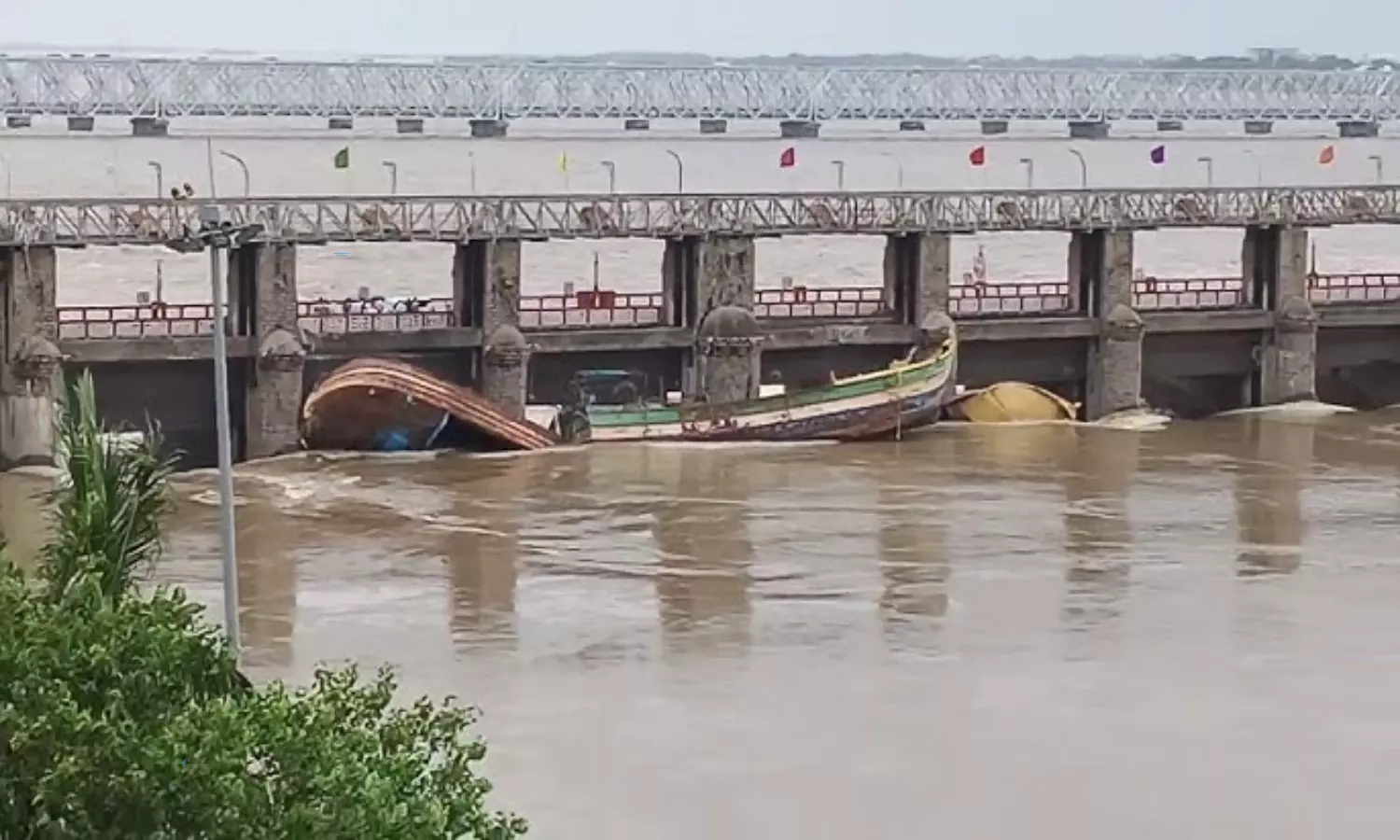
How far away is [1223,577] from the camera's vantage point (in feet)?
119

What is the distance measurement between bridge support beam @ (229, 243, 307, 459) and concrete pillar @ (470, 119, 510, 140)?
383ft

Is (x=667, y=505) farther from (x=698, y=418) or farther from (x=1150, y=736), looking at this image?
(x=1150, y=736)

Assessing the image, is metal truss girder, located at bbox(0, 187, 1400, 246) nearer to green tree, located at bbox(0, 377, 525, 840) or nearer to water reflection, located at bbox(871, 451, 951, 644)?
water reflection, located at bbox(871, 451, 951, 644)

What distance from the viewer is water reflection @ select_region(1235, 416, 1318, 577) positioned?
3788 cm

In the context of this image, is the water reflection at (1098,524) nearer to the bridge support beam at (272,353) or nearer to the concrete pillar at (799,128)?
the bridge support beam at (272,353)

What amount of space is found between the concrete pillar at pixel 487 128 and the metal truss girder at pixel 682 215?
362 feet

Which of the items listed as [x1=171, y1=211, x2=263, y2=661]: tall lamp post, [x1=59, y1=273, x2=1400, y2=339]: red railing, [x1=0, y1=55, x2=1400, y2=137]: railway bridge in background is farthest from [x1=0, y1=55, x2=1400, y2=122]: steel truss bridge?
[x1=171, y1=211, x2=263, y2=661]: tall lamp post

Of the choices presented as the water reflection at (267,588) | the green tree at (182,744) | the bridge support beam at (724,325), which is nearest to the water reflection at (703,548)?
the bridge support beam at (724,325)

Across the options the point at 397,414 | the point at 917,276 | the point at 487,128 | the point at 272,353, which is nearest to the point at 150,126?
the point at 487,128

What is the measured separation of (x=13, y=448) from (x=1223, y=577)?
70.0ft

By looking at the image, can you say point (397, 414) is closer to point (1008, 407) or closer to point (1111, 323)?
point (1008, 407)

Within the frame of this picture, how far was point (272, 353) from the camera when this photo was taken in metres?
45.4

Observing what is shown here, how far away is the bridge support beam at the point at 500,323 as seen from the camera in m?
47.5

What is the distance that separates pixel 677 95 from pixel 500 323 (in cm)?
12749
